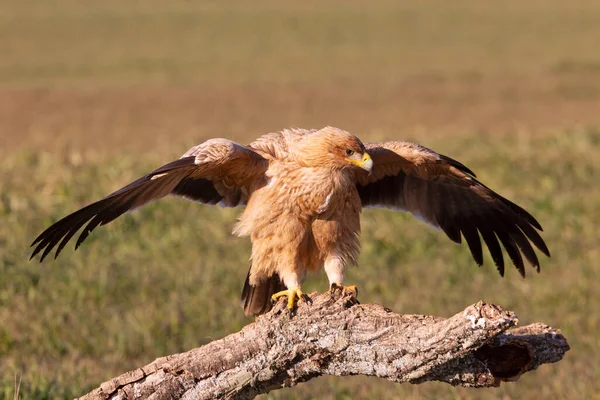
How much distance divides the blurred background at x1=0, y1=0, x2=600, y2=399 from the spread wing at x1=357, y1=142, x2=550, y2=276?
124cm

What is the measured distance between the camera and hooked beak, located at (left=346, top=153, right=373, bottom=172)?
222 inches

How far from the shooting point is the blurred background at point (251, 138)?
8.16 metres

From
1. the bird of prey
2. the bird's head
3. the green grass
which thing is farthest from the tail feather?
the bird's head

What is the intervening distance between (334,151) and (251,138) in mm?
14061

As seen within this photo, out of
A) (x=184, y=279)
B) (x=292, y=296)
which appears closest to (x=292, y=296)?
(x=292, y=296)

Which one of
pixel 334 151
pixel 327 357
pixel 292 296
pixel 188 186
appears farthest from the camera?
pixel 188 186

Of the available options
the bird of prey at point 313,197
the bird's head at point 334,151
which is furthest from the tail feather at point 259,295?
the bird's head at point 334,151

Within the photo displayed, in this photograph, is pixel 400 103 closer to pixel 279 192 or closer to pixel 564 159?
pixel 564 159

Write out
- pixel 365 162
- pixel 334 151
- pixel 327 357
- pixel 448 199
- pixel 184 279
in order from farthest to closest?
1. pixel 184 279
2. pixel 448 199
3. pixel 334 151
4. pixel 365 162
5. pixel 327 357

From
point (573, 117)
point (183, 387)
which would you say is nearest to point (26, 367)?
point (183, 387)

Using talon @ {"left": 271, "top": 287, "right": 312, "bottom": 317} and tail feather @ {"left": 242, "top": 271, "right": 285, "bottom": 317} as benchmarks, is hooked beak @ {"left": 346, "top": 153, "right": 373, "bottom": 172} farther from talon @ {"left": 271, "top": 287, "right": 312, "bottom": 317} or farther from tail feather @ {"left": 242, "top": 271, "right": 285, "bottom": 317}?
tail feather @ {"left": 242, "top": 271, "right": 285, "bottom": 317}

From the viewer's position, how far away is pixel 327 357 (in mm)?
4871

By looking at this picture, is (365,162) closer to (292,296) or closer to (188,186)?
(292,296)

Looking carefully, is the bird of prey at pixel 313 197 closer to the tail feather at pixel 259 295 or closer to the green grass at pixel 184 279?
the tail feather at pixel 259 295
